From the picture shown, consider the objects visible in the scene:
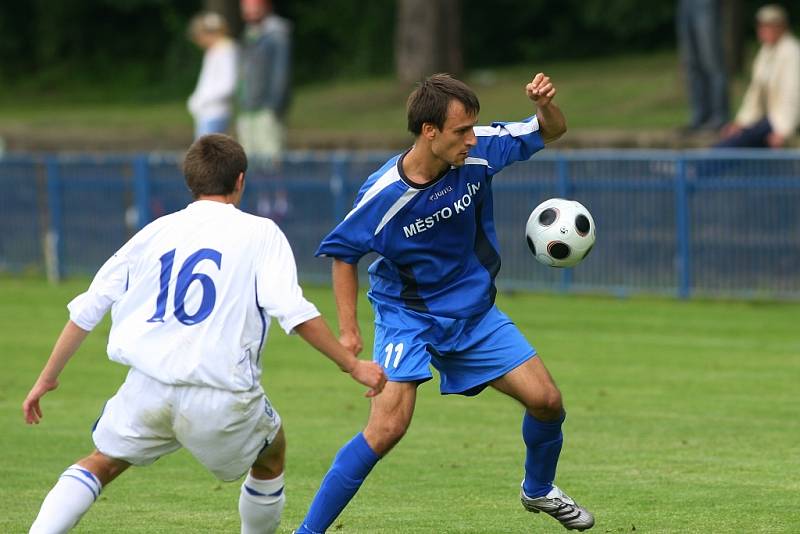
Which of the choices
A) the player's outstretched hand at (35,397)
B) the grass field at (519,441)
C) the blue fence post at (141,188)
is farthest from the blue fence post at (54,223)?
the player's outstretched hand at (35,397)

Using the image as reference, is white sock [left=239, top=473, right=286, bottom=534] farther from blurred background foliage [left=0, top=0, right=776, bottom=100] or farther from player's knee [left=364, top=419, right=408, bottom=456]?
blurred background foliage [left=0, top=0, right=776, bottom=100]

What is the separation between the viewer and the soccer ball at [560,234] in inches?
294

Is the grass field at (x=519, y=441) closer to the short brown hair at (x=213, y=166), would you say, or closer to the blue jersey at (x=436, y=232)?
the blue jersey at (x=436, y=232)

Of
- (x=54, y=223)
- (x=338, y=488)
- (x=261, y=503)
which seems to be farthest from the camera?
(x=54, y=223)

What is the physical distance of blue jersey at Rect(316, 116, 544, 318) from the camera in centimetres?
→ 651

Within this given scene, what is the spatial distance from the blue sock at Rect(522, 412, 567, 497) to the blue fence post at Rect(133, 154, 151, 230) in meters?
12.0

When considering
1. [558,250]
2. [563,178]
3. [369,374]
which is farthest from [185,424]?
[563,178]

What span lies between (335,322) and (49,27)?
33055mm

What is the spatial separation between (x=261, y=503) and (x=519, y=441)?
3296 millimetres

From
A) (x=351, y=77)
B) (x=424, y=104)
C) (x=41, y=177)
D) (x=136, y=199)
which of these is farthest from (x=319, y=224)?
(x=351, y=77)

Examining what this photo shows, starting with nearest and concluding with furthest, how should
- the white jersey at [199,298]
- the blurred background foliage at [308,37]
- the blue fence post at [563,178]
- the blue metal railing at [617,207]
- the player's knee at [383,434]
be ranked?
the white jersey at [199,298], the player's knee at [383,434], the blue metal railing at [617,207], the blue fence post at [563,178], the blurred background foliage at [308,37]

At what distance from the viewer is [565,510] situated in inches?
263

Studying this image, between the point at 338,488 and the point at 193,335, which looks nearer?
the point at 193,335

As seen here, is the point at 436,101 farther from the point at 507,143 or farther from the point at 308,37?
the point at 308,37
